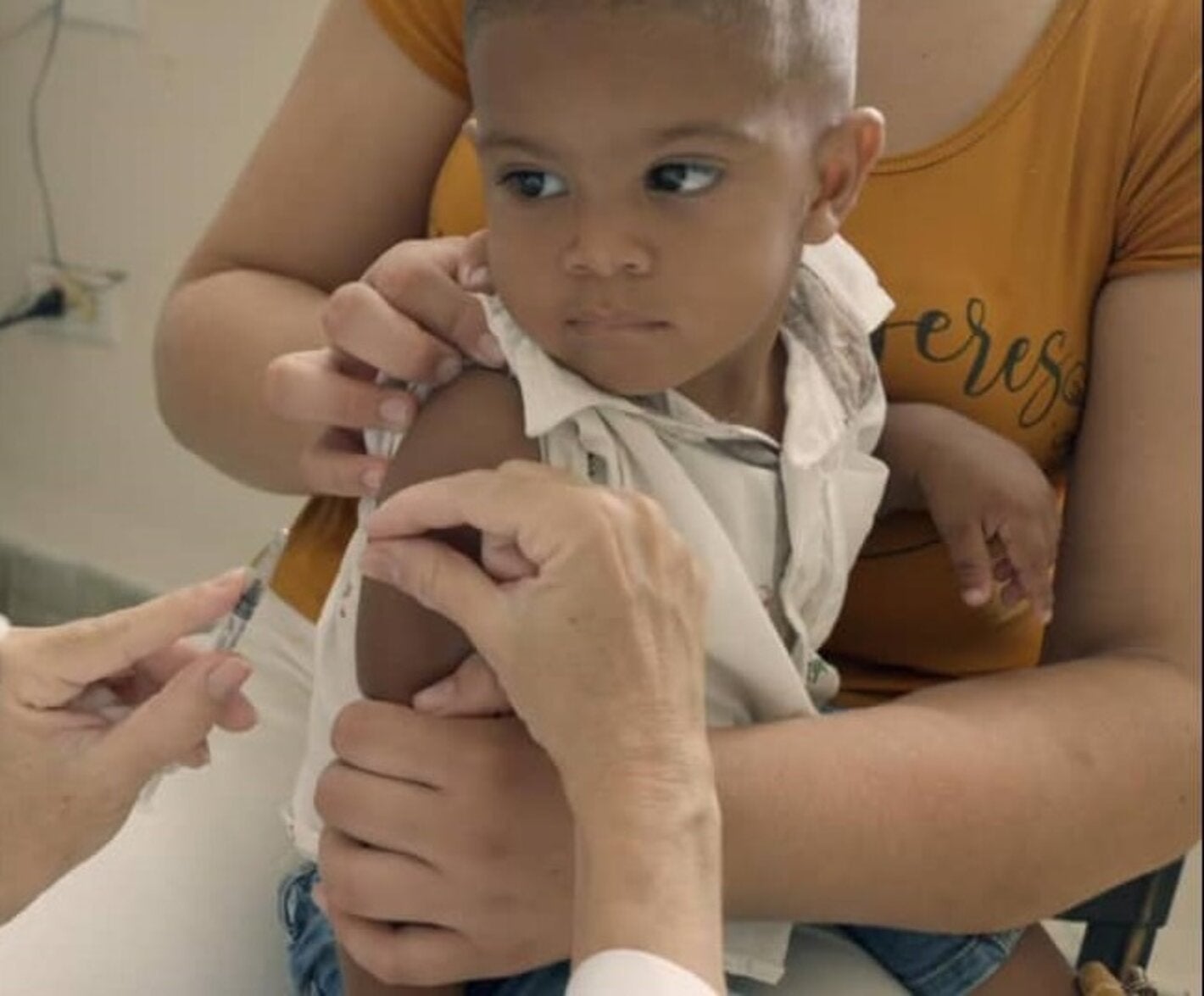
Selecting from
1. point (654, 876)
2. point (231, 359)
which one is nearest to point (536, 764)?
point (654, 876)

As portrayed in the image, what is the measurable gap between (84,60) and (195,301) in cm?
11

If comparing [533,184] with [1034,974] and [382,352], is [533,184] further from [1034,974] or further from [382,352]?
[1034,974]

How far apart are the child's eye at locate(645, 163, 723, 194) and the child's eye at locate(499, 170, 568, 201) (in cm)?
3

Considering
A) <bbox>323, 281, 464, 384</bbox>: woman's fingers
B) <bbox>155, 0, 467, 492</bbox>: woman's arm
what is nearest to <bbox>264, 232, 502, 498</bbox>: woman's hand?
<bbox>323, 281, 464, 384</bbox>: woman's fingers

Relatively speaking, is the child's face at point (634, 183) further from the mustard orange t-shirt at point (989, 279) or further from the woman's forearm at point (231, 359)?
the woman's forearm at point (231, 359)

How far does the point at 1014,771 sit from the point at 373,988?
0.22 meters

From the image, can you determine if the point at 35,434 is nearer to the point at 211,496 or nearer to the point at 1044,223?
the point at 211,496

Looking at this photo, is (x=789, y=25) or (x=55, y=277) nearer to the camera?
(x=789, y=25)

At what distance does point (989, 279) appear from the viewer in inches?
25.5

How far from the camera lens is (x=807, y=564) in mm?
596

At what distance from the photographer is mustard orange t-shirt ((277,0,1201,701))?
0.61 m

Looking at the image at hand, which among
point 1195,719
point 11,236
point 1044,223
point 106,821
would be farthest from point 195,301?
point 1195,719

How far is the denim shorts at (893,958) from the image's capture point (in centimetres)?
61

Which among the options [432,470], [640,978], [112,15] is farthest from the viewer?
[112,15]
